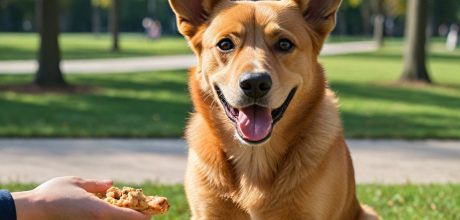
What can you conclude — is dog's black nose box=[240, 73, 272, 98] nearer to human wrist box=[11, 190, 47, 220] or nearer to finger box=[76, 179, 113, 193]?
finger box=[76, 179, 113, 193]

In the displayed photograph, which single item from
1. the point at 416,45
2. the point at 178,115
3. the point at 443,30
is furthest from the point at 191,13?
the point at 443,30

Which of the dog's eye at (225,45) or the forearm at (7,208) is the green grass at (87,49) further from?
the forearm at (7,208)

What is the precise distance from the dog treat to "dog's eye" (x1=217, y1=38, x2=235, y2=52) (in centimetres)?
123

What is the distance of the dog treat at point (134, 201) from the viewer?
324cm

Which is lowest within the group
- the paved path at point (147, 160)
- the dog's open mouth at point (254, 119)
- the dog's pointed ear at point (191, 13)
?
the paved path at point (147, 160)

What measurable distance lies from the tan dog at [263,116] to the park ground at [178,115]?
5.84ft

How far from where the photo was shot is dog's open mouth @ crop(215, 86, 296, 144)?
4062 mm

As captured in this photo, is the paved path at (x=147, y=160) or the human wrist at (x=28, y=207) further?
the paved path at (x=147, y=160)

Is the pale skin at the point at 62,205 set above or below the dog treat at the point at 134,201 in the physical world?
above

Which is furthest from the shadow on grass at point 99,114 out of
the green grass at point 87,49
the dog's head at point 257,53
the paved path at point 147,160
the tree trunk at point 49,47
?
the green grass at point 87,49

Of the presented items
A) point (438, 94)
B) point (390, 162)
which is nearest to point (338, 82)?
point (438, 94)

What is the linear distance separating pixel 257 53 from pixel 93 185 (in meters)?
1.40

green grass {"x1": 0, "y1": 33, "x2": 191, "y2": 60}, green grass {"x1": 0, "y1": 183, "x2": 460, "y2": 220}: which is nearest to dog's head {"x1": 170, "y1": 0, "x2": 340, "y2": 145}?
green grass {"x1": 0, "y1": 183, "x2": 460, "y2": 220}

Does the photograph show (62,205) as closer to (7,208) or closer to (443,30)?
(7,208)
